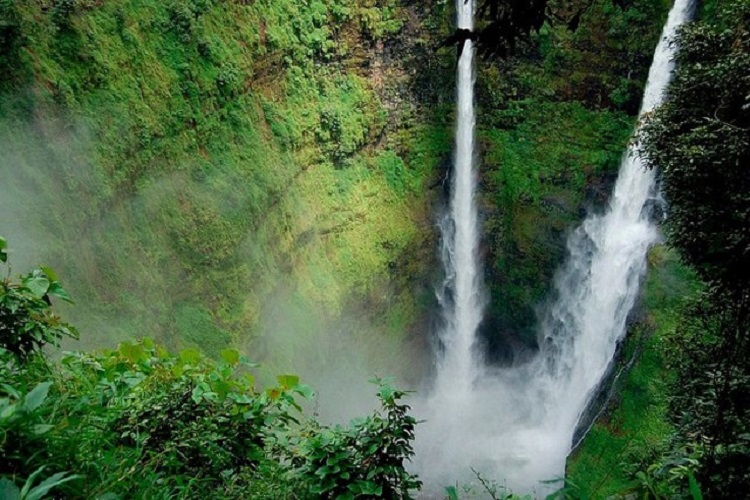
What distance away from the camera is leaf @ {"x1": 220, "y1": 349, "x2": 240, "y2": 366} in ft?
8.54

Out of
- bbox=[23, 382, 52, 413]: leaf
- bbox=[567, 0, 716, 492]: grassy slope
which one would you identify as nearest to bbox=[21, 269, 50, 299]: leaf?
bbox=[23, 382, 52, 413]: leaf

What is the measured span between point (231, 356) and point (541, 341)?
51.2 ft

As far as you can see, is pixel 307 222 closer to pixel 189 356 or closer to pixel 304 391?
pixel 189 356

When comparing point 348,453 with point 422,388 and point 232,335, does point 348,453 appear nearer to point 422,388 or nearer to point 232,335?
point 232,335

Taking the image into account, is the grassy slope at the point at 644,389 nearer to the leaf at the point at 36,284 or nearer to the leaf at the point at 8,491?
the leaf at the point at 36,284

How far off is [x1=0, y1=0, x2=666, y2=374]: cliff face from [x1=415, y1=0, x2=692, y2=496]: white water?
0.60 m

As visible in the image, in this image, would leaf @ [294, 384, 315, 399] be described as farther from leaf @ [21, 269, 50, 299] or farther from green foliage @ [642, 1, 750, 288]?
green foliage @ [642, 1, 750, 288]

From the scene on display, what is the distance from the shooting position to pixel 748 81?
17.2 ft

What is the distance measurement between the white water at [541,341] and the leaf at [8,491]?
12736 millimetres

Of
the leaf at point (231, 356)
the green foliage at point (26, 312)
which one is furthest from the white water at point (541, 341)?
the green foliage at point (26, 312)

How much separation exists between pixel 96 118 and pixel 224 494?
8.81 meters

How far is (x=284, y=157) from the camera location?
517 inches

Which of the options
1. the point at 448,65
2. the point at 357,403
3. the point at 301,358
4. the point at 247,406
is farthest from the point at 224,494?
the point at 448,65

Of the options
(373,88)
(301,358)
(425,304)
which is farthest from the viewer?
(425,304)
